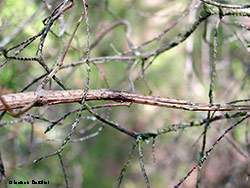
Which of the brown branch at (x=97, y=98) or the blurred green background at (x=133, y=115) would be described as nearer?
the brown branch at (x=97, y=98)

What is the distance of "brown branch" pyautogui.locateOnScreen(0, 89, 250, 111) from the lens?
3.67 ft

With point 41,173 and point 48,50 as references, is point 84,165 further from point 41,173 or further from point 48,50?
point 48,50

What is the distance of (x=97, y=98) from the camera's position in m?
1.27

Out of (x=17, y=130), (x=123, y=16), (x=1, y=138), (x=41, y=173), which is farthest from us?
(x=123, y=16)

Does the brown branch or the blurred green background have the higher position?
the blurred green background

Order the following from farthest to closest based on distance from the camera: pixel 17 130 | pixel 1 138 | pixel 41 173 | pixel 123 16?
pixel 123 16
pixel 41 173
pixel 1 138
pixel 17 130

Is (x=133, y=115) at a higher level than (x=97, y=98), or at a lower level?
higher

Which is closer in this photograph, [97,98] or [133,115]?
[97,98]

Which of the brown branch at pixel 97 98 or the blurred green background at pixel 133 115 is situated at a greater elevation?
the blurred green background at pixel 133 115

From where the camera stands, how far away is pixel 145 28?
4824 millimetres

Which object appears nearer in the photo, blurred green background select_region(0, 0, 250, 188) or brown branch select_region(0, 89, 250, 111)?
brown branch select_region(0, 89, 250, 111)

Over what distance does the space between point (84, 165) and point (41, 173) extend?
0.92 metres

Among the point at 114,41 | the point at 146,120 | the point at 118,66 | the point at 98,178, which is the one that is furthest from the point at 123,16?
the point at 98,178

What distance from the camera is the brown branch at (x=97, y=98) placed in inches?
44.1
